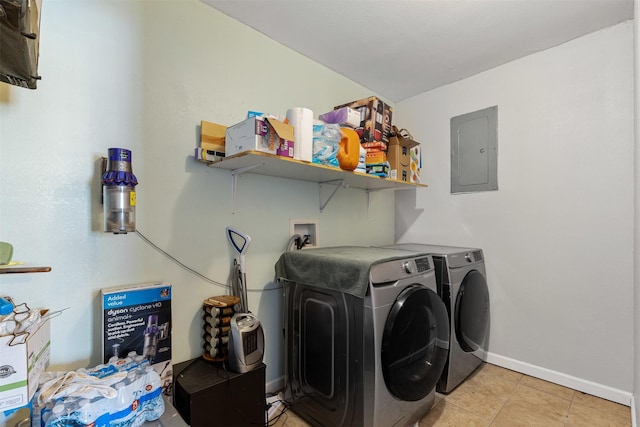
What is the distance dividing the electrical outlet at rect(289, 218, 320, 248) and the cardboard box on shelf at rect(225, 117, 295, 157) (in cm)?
73

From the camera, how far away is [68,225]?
1228mm

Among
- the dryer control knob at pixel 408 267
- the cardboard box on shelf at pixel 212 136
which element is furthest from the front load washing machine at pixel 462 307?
the cardboard box on shelf at pixel 212 136

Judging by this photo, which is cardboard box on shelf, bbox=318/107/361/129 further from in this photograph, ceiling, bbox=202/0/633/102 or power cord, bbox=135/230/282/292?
power cord, bbox=135/230/282/292

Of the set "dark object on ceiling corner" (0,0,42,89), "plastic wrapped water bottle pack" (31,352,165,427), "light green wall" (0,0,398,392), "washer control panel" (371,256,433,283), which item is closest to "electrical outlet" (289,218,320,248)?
"light green wall" (0,0,398,392)

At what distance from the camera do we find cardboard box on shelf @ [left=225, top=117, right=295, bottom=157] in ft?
4.34

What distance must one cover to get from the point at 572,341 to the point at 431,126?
1953 millimetres

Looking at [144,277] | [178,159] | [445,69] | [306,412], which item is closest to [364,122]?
[445,69]

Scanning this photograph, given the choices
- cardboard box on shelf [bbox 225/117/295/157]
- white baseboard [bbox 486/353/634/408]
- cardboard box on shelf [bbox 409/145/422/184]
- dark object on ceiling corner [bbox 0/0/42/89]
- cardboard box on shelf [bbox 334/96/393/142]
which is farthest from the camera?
cardboard box on shelf [bbox 409/145/422/184]

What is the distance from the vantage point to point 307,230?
217 cm

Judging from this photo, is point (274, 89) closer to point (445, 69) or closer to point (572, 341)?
point (445, 69)

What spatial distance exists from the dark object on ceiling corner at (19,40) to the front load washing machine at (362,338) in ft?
4.22

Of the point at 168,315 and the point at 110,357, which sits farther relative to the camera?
the point at 168,315

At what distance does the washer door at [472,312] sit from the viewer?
6.31 feet

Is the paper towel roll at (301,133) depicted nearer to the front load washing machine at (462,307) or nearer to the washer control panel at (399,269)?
the washer control panel at (399,269)
